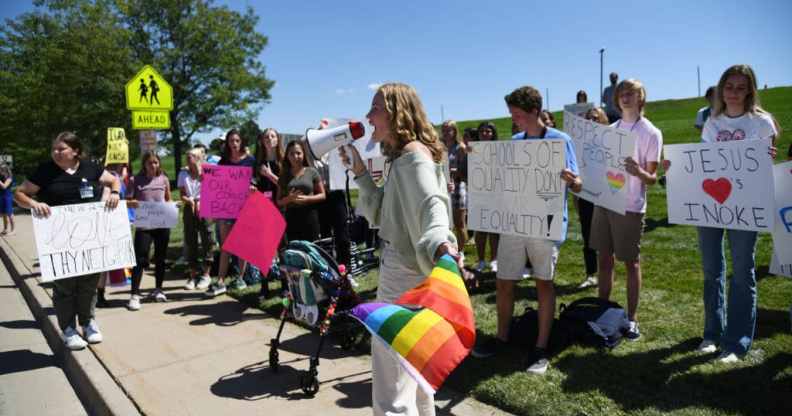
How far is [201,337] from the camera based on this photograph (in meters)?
5.36

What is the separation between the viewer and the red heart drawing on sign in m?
3.73

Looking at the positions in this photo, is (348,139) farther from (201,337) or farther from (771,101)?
(771,101)

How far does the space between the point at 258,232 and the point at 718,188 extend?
4022 mm

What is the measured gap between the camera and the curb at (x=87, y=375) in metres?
3.91

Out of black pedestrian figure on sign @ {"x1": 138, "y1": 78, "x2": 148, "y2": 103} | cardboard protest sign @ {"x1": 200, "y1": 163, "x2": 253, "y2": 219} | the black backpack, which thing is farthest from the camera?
black pedestrian figure on sign @ {"x1": 138, "y1": 78, "x2": 148, "y2": 103}

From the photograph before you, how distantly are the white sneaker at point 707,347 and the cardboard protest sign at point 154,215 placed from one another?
5.85m

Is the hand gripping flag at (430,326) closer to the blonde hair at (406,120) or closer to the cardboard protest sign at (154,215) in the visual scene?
the blonde hair at (406,120)

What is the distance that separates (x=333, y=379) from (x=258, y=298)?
2742mm

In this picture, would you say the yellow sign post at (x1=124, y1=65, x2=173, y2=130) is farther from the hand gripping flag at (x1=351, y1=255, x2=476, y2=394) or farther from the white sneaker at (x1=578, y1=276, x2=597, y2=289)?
the hand gripping flag at (x1=351, y1=255, x2=476, y2=394)

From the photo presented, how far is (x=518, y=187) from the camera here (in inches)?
162

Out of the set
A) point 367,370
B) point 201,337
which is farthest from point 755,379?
point 201,337

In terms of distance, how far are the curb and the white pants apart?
227 centimetres

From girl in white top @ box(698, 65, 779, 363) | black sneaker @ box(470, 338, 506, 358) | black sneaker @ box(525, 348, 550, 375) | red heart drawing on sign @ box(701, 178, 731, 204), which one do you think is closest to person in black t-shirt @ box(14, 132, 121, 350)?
black sneaker @ box(470, 338, 506, 358)

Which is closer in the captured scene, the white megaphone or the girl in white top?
the white megaphone
